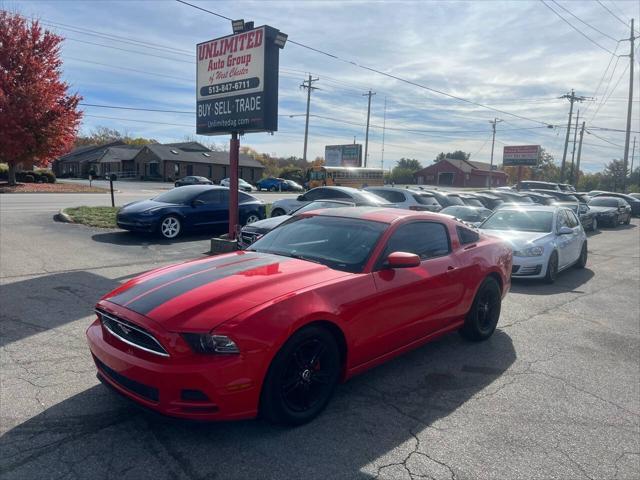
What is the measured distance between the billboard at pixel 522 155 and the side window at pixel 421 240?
49.5 metres

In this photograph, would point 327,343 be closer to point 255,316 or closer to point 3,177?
point 255,316

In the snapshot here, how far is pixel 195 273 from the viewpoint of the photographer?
12.7 ft

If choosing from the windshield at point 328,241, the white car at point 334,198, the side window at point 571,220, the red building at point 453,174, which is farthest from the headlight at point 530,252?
the red building at point 453,174

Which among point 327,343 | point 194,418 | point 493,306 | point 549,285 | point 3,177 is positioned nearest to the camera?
point 194,418

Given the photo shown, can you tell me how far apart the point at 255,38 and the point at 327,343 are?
858cm

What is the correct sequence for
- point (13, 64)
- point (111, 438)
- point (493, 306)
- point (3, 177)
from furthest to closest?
point (3, 177)
point (13, 64)
point (493, 306)
point (111, 438)

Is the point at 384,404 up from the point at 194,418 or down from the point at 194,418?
down

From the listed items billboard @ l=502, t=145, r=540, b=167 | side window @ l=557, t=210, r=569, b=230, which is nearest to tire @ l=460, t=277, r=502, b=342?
side window @ l=557, t=210, r=569, b=230

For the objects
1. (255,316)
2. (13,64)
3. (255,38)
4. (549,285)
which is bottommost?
(549,285)

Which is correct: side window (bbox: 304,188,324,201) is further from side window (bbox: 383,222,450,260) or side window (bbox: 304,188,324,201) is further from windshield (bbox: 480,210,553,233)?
side window (bbox: 383,222,450,260)

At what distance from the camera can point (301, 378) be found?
11.2 feet

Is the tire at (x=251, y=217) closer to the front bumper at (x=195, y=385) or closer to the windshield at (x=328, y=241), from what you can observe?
the windshield at (x=328, y=241)

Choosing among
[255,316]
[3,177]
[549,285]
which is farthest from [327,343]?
[3,177]

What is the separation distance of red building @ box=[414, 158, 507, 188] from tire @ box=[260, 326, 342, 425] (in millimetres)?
86205
